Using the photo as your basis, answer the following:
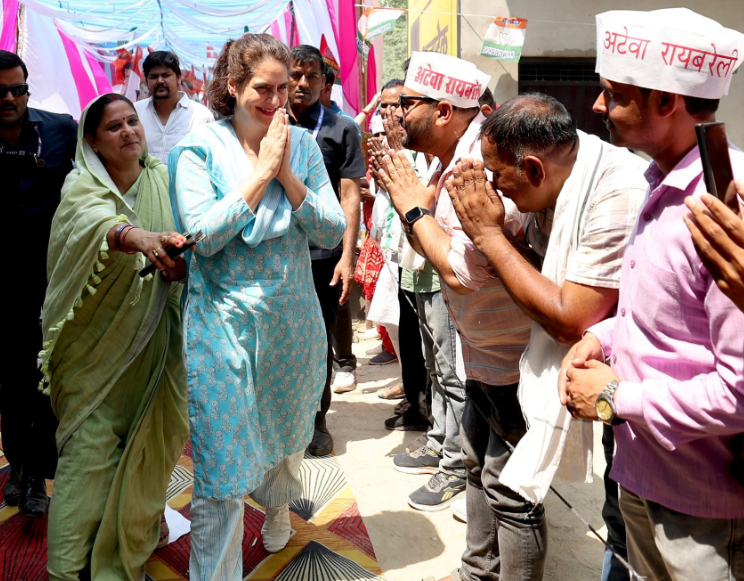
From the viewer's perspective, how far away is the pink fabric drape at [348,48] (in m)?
8.17

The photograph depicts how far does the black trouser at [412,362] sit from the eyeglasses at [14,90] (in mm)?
2507

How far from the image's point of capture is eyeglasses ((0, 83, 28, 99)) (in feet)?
11.7

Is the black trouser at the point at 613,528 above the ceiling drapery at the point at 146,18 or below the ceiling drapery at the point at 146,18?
below

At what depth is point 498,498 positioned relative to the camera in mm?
2328

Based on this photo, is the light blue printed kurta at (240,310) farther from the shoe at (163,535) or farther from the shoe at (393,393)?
the shoe at (393,393)

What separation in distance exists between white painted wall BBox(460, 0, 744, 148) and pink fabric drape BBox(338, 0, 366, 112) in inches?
55.9

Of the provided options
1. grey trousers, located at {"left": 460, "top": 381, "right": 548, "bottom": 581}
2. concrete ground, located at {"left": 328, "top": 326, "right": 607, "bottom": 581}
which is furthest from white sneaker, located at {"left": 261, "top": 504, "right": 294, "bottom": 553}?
grey trousers, located at {"left": 460, "top": 381, "right": 548, "bottom": 581}

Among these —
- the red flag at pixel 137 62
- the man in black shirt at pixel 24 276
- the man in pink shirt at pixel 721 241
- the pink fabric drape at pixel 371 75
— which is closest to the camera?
the man in pink shirt at pixel 721 241

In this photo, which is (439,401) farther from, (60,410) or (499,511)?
(60,410)

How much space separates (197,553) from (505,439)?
3.96 feet

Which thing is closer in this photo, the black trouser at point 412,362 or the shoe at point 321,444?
the shoe at point 321,444

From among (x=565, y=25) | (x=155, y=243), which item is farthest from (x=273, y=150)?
(x=565, y=25)

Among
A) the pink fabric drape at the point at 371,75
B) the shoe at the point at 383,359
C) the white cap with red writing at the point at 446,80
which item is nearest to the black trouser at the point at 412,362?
the shoe at the point at 383,359

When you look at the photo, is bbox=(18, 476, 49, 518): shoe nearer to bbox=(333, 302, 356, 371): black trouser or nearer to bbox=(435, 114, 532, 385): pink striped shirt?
bbox=(435, 114, 532, 385): pink striped shirt
